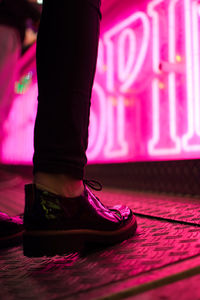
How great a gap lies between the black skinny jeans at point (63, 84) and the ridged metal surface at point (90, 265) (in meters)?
0.23

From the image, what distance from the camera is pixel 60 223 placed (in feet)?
2.22

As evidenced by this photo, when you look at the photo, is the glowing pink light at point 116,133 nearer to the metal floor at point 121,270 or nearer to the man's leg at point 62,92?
the metal floor at point 121,270

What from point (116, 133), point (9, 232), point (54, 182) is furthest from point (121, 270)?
point (116, 133)

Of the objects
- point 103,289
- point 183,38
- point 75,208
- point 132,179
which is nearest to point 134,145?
point 132,179

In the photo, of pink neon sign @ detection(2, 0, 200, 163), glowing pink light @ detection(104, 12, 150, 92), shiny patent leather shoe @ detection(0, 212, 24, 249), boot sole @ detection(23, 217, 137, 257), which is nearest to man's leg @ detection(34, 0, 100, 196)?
boot sole @ detection(23, 217, 137, 257)

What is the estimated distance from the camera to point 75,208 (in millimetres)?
703

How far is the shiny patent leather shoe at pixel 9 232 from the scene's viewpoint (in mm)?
866

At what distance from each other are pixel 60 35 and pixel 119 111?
5.16 ft

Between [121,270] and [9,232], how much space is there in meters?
0.44

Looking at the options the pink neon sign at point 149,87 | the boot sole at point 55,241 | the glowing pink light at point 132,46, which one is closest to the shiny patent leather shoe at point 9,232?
the boot sole at point 55,241

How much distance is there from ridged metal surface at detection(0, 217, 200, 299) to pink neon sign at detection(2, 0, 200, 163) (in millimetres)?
957

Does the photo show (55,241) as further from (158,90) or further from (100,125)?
(100,125)

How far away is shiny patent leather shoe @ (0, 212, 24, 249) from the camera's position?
866 mm

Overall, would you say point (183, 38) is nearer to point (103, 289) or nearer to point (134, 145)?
point (134, 145)
